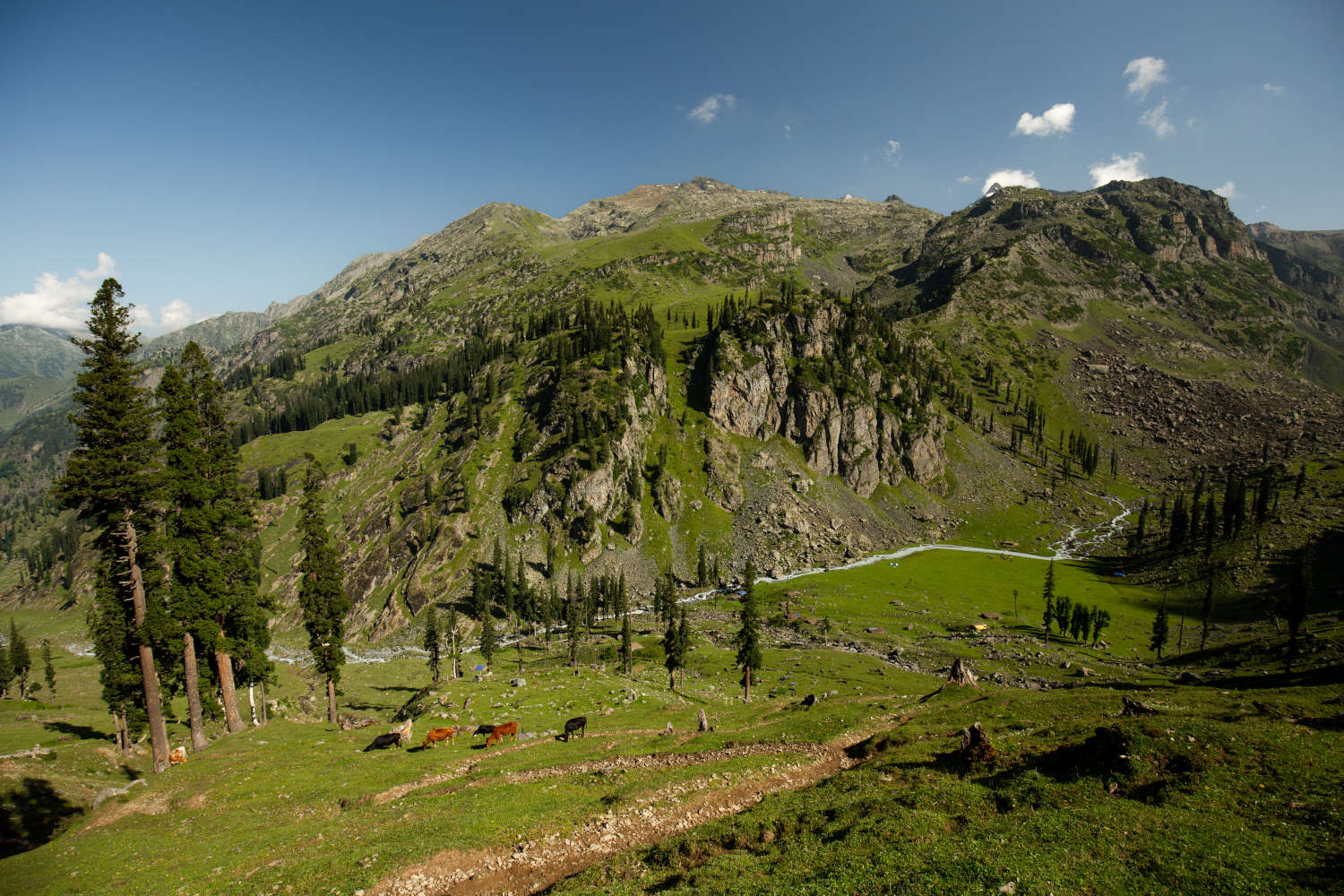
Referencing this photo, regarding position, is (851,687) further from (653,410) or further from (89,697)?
(89,697)

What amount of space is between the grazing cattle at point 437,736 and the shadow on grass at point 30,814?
18381 millimetres

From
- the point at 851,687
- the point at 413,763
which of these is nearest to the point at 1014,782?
the point at 413,763

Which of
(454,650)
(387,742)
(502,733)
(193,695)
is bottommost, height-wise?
(454,650)

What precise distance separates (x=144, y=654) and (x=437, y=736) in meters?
19.4

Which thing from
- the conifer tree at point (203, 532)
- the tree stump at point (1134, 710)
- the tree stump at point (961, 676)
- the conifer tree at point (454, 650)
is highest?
the conifer tree at point (203, 532)

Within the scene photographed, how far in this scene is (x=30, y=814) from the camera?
27281 millimetres

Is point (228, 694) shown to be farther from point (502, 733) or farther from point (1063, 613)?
point (1063, 613)

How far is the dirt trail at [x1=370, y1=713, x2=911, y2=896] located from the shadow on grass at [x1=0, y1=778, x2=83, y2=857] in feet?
52.3

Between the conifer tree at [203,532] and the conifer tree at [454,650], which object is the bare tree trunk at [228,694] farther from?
the conifer tree at [454,650]

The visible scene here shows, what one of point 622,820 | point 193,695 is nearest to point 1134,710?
point 622,820

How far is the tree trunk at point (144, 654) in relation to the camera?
3111 cm

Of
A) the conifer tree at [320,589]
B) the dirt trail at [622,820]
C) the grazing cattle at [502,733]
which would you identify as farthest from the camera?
the conifer tree at [320,589]

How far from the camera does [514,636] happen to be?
132 metres

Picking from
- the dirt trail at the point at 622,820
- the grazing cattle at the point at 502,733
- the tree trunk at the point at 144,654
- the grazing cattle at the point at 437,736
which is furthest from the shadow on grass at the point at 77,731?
the dirt trail at the point at 622,820
